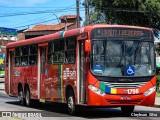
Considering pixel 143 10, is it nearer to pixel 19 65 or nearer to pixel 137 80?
pixel 19 65

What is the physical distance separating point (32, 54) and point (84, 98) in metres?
5.92

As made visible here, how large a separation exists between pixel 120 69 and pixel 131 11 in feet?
76.4

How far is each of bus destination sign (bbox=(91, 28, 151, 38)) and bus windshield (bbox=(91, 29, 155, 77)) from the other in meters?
0.18

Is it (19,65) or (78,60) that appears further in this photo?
(19,65)

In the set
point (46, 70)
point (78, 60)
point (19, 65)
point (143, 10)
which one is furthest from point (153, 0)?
point (78, 60)

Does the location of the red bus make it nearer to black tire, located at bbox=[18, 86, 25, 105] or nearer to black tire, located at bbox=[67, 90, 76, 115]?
black tire, located at bbox=[67, 90, 76, 115]

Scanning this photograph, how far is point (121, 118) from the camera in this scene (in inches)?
579

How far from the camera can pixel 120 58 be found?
1481 cm

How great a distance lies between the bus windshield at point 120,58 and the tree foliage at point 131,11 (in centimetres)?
2150

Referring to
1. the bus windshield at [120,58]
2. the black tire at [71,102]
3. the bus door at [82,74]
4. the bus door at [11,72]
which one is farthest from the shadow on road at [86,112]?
the bus door at [11,72]

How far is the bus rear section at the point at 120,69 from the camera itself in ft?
48.0

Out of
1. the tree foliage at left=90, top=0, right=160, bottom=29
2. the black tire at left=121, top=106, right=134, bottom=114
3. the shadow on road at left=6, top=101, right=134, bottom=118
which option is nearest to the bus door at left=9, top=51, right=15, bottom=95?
the shadow on road at left=6, top=101, right=134, bottom=118

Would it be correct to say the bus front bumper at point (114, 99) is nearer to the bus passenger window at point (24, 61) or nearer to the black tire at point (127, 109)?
the black tire at point (127, 109)

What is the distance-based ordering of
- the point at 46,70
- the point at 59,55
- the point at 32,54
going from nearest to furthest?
the point at 59,55, the point at 46,70, the point at 32,54
